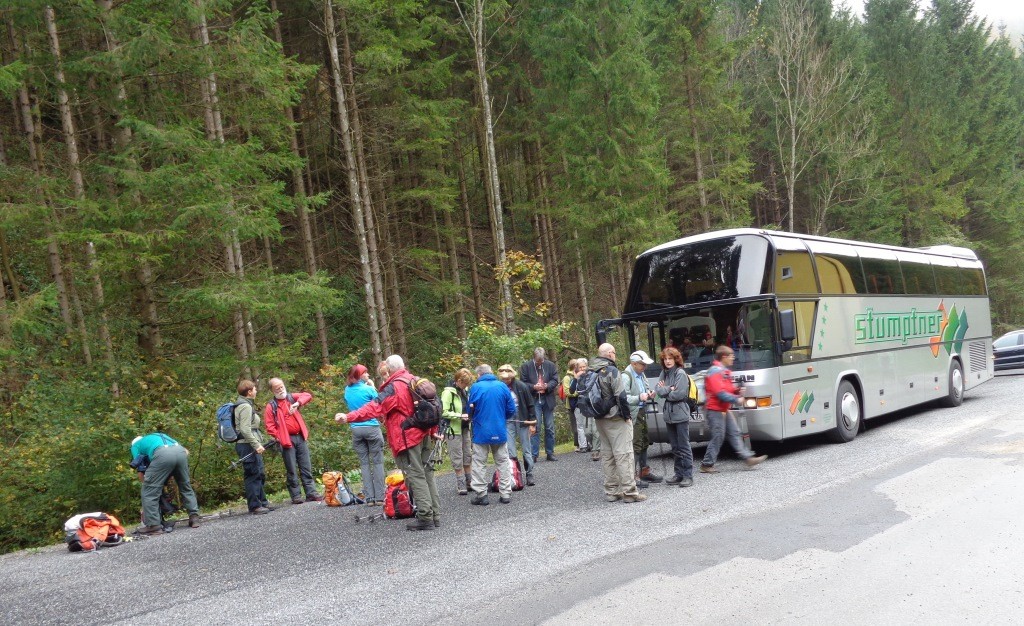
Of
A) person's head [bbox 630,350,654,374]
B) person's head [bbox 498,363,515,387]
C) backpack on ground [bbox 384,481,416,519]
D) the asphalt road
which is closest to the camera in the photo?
the asphalt road

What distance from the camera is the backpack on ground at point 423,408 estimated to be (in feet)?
26.8

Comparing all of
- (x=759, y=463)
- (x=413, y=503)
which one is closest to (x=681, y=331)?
(x=759, y=463)

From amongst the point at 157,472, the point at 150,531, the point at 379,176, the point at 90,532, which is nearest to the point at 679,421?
the point at 157,472

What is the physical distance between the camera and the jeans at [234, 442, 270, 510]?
1013 cm

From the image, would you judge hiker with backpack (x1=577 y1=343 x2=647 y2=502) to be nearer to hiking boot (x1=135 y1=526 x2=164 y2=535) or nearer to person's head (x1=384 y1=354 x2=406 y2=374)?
person's head (x1=384 y1=354 x2=406 y2=374)

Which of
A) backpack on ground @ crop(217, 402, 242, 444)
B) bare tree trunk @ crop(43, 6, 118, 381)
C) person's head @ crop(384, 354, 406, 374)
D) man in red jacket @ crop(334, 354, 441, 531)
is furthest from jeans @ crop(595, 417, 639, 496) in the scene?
bare tree trunk @ crop(43, 6, 118, 381)

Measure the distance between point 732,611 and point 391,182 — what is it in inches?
912

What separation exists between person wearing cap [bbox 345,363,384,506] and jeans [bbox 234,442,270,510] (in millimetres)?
1562

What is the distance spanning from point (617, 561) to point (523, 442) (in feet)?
17.6

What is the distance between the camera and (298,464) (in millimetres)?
11031

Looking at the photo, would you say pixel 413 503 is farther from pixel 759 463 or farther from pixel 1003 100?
pixel 1003 100

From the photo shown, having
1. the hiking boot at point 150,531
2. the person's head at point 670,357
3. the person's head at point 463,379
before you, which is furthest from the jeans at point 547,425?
the hiking boot at point 150,531

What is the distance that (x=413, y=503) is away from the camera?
9062 mm

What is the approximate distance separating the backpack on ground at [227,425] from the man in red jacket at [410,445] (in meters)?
2.84
